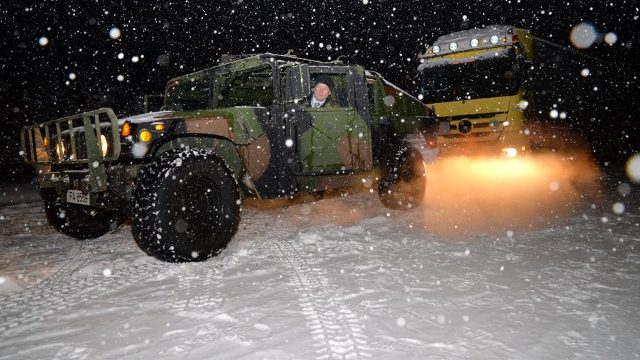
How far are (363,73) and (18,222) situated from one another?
524 centimetres

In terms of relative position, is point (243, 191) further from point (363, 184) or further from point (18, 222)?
point (18, 222)

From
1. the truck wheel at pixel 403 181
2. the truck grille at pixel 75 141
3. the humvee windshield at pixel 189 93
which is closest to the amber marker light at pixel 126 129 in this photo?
the truck grille at pixel 75 141

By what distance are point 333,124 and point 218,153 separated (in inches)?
52.5

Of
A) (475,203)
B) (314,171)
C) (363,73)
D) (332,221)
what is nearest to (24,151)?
(314,171)

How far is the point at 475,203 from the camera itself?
6.15 metres

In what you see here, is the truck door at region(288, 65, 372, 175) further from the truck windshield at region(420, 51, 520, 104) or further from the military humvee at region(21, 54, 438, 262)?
the truck windshield at region(420, 51, 520, 104)

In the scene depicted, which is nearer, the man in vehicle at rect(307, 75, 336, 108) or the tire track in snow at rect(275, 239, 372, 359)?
the tire track in snow at rect(275, 239, 372, 359)

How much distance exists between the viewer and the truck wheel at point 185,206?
3.15 meters

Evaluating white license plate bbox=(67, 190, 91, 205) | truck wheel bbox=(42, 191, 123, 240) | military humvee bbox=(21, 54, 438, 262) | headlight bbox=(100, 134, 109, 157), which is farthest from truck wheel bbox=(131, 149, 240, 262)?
truck wheel bbox=(42, 191, 123, 240)

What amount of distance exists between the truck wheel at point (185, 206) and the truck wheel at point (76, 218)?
4.43 ft

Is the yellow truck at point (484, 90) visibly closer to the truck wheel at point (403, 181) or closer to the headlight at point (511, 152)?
the headlight at point (511, 152)

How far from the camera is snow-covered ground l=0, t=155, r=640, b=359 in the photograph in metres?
2.13

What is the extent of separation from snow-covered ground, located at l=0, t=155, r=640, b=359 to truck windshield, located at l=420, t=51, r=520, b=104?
11.9ft

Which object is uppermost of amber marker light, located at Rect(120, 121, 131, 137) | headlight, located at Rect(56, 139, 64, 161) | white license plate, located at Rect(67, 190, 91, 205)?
amber marker light, located at Rect(120, 121, 131, 137)
